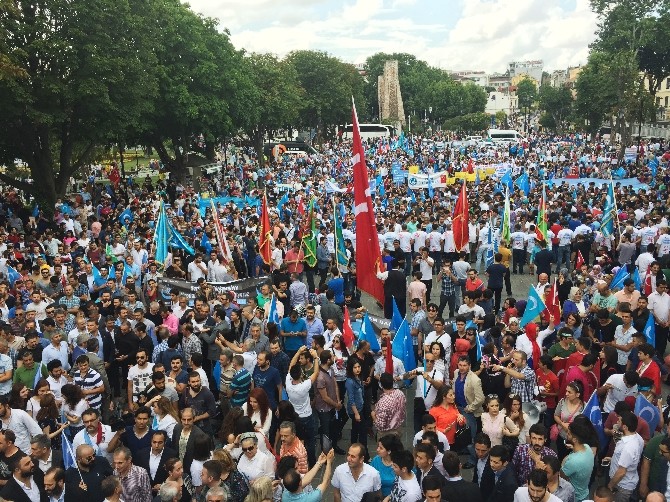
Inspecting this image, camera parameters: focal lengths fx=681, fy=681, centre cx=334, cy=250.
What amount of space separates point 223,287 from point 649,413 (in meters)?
7.41

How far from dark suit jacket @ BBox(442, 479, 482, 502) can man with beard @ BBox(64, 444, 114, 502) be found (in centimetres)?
284

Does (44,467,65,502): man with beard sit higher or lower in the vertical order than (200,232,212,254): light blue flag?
lower

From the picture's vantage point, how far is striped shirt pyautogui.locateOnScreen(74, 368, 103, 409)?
753 centimetres

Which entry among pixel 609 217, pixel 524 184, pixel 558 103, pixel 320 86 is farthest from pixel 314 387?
pixel 558 103

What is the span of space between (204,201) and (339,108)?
155 feet

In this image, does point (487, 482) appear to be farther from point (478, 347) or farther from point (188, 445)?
point (478, 347)

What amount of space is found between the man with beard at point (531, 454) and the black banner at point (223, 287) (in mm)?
6475

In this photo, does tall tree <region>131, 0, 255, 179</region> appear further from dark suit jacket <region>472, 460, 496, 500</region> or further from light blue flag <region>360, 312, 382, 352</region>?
dark suit jacket <region>472, 460, 496, 500</region>

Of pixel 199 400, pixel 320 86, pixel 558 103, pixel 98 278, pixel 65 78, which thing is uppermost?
pixel 320 86

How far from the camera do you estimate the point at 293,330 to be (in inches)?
364

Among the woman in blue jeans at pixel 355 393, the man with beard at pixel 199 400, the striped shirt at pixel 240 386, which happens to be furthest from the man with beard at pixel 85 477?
the woman in blue jeans at pixel 355 393

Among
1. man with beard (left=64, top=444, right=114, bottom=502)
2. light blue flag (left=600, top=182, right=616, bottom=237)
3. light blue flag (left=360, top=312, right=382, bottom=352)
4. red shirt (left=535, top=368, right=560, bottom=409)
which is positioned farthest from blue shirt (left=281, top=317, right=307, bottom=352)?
light blue flag (left=600, top=182, right=616, bottom=237)

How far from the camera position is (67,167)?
24.7 m

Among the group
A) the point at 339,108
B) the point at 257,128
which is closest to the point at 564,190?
the point at 257,128
